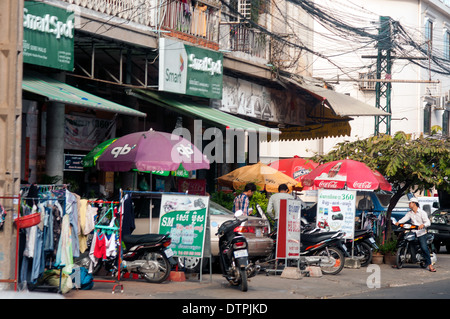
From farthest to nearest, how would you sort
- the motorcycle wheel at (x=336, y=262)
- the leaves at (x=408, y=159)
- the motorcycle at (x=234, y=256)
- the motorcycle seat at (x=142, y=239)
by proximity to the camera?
the leaves at (x=408, y=159) < the motorcycle wheel at (x=336, y=262) < the motorcycle seat at (x=142, y=239) < the motorcycle at (x=234, y=256)

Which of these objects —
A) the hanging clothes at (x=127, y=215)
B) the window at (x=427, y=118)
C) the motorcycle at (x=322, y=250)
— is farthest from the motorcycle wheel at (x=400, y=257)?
the window at (x=427, y=118)

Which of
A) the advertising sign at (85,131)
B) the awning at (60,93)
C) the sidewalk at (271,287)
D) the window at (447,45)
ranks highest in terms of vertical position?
the window at (447,45)

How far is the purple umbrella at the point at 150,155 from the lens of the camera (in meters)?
13.8

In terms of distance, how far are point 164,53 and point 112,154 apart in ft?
12.1

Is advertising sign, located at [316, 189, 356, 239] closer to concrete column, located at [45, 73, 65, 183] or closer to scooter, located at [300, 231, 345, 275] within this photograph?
scooter, located at [300, 231, 345, 275]

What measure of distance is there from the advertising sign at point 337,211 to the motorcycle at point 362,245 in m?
0.41

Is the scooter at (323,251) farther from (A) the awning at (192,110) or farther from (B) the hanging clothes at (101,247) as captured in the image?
(B) the hanging clothes at (101,247)

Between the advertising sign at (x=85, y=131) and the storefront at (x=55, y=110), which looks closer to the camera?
the storefront at (x=55, y=110)

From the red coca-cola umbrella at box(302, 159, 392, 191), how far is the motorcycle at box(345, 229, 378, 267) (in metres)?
1.15

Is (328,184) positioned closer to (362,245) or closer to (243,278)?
(362,245)

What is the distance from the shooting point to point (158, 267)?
1197 cm

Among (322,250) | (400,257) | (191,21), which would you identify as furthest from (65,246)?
(191,21)

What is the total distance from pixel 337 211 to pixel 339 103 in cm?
713
